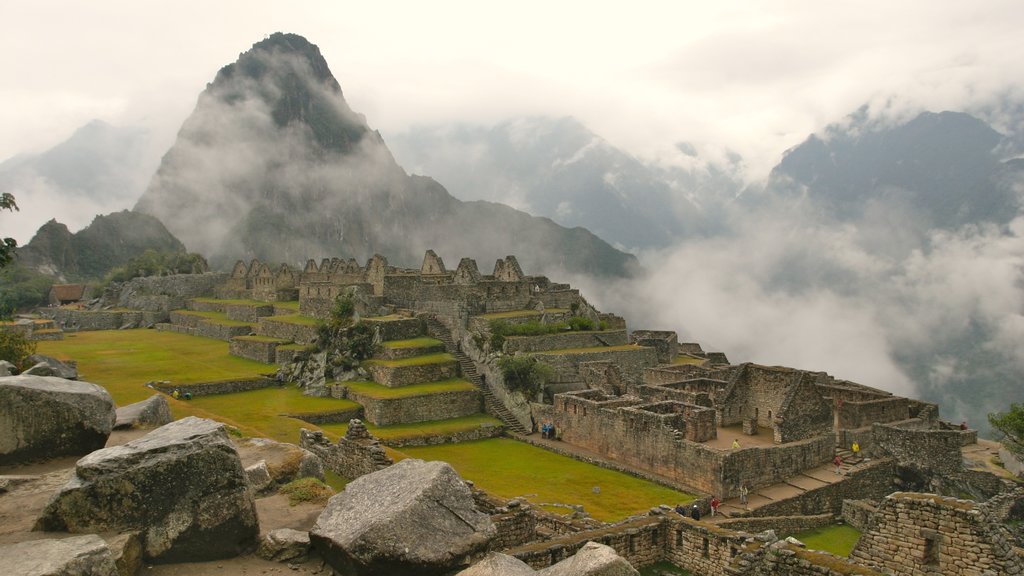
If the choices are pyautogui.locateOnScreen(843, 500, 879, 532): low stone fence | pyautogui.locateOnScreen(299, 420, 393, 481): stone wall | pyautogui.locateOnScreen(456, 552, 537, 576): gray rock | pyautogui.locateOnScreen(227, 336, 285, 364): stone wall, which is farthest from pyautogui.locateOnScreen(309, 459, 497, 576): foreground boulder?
pyautogui.locateOnScreen(227, 336, 285, 364): stone wall

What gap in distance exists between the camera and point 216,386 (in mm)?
27109

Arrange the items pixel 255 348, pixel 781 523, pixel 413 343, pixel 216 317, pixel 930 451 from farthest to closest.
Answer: pixel 216 317, pixel 255 348, pixel 413 343, pixel 930 451, pixel 781 523

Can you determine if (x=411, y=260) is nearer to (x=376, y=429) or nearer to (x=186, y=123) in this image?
(x=186, y=123)

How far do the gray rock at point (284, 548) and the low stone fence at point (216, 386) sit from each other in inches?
817

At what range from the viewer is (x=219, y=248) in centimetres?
13638

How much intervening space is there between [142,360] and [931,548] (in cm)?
3281

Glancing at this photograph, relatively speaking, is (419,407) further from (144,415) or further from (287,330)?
(144,415)

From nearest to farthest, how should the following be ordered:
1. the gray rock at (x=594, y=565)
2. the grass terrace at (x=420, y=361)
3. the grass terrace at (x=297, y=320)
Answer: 1. the gray rock at (x=594, y=565)
2. the grass terrace at (x=420, y=361)
3. the grass terrace at (x=297, y=320)

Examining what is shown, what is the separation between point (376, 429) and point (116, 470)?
1935 cm

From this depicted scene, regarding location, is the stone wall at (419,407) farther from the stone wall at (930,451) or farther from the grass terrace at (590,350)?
the stone wall at (930,451)

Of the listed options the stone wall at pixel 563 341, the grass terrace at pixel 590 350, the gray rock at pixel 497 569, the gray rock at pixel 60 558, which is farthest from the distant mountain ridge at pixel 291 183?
the gray rock at pixel 60 558

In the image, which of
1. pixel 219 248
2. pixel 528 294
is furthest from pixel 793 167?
pixel 219 248

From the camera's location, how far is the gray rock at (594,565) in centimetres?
534

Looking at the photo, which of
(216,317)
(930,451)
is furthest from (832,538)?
(216,317)
